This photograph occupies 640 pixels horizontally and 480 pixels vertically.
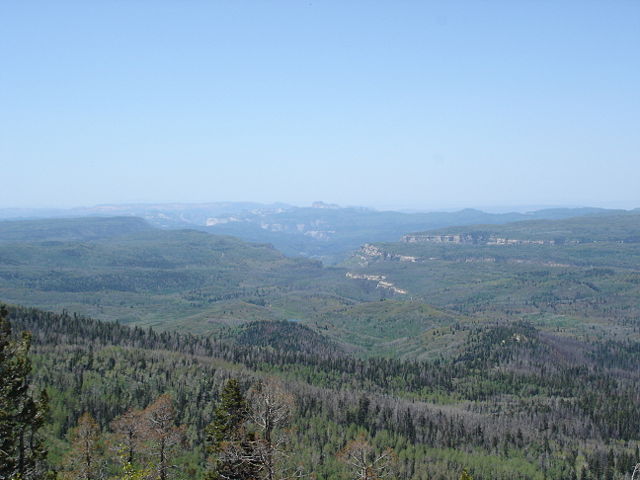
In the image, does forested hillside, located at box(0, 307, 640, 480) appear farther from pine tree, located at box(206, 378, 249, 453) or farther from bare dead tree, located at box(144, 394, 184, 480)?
pine tree, located at box(206, 378, 249, 453)


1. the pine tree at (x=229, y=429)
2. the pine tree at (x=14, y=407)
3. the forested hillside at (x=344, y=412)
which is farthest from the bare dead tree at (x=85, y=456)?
the pine tree at (x=14, y=407)

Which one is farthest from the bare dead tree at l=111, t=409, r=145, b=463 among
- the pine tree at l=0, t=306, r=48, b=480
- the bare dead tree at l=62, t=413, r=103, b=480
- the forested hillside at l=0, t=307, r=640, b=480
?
the pine tree at l=0, t=306, r=48, b=480

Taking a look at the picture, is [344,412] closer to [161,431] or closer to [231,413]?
[161,431]

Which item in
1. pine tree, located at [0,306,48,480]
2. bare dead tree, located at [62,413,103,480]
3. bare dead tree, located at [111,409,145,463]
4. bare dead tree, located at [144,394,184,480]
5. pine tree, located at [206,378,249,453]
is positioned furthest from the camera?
bare dead tree, located at [111,409,145,463]

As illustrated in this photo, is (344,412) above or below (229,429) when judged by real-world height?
below

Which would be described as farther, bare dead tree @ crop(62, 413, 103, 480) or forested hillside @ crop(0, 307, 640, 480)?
forested hillside @ crop(0, 307, 640, 480)

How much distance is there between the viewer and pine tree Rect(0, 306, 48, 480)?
44.6 meters

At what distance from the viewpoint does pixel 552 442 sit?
148 metres

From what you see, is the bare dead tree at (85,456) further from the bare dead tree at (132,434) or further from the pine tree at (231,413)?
the pine tree at (231,413)

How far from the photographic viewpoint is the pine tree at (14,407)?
44.6m

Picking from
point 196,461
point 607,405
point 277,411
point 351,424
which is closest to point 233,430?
point 277,411

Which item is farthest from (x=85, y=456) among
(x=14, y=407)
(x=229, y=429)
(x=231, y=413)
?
(x=231, y=413)

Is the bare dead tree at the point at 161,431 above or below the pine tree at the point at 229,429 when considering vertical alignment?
below

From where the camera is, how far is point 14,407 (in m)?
47.2
